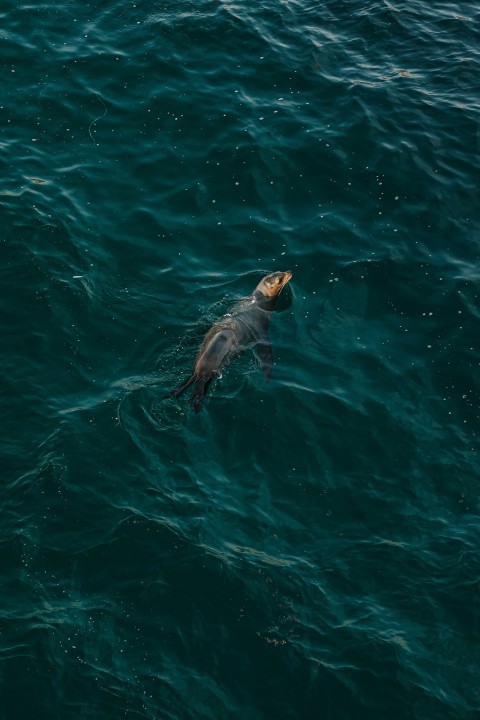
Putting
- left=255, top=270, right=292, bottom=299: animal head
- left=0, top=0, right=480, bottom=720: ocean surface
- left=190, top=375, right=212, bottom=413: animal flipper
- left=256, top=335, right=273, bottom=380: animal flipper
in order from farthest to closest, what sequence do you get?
left=255, top=270, right=292, bottom=299: animal head, left=256, top=335, right=273, bottom=380: animal flipper, left=190, top=375, right=212, bottom=413: animal flipper, left=0, top=0, right=480, bottom=720: ocean surface

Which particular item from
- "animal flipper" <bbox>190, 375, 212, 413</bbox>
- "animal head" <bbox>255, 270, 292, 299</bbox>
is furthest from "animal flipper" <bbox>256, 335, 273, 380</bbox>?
"animal flipper" <bbox>190, 375, 212, 413</bbox>

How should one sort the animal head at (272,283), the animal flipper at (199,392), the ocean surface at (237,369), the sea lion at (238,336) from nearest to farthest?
the ocean surface at (237,369)
the animal flipper at (199,392)
the sea lion at (238,336)
the animal head at (272,283)

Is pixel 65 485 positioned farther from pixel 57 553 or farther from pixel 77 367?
pixel 77 367

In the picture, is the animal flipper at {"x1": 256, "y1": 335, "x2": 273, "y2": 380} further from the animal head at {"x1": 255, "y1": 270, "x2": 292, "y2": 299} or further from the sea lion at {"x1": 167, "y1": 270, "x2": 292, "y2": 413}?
the animal head at {"x1": 255, "y1": 270, "x2": 292, "y2": 299}

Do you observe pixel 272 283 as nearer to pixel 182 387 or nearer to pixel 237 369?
pixel 237 369

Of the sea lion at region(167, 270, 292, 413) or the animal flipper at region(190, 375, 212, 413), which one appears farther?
the sea lion at region(167, 270, 292, 413)

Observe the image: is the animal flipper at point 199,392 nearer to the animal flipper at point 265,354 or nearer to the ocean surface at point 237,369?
the ocean surface at point 237,369

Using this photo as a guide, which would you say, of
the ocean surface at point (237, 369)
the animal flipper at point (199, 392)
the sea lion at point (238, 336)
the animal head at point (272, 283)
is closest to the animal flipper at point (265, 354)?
the sea lion at point (238, 336)

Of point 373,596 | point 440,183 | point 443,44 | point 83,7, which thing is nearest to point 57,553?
point 373,596
